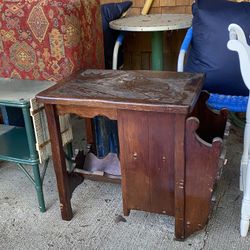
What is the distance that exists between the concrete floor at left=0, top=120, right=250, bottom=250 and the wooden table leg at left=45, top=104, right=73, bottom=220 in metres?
0.09

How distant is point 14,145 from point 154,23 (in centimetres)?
131

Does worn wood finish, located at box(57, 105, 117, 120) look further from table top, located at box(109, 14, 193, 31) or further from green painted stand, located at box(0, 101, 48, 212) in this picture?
table top, located at box(109, 14, 193, 31)

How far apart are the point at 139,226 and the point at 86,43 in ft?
3.21

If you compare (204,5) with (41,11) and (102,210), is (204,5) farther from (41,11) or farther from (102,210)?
(102,210)

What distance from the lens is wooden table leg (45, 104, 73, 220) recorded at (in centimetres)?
147

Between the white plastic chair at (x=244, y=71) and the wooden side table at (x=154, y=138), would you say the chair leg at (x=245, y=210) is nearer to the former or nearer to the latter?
the white plastic chair at (x=244, y=71)

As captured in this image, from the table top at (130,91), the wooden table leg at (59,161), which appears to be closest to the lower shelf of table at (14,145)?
the wooden table leg at (59,161)

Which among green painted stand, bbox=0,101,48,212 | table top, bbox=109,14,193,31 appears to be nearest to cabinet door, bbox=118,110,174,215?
green painted stand, bbox=0,101,48,212

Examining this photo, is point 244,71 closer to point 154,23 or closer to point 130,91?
point 130,91

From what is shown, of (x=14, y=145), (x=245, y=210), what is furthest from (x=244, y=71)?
(x=14, y=145)

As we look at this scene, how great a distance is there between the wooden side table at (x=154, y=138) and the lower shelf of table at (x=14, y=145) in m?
0.24

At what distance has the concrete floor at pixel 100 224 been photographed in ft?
5.09

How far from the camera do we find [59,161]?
1563 millimetres

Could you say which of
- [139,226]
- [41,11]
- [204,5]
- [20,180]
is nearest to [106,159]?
[139,226]
